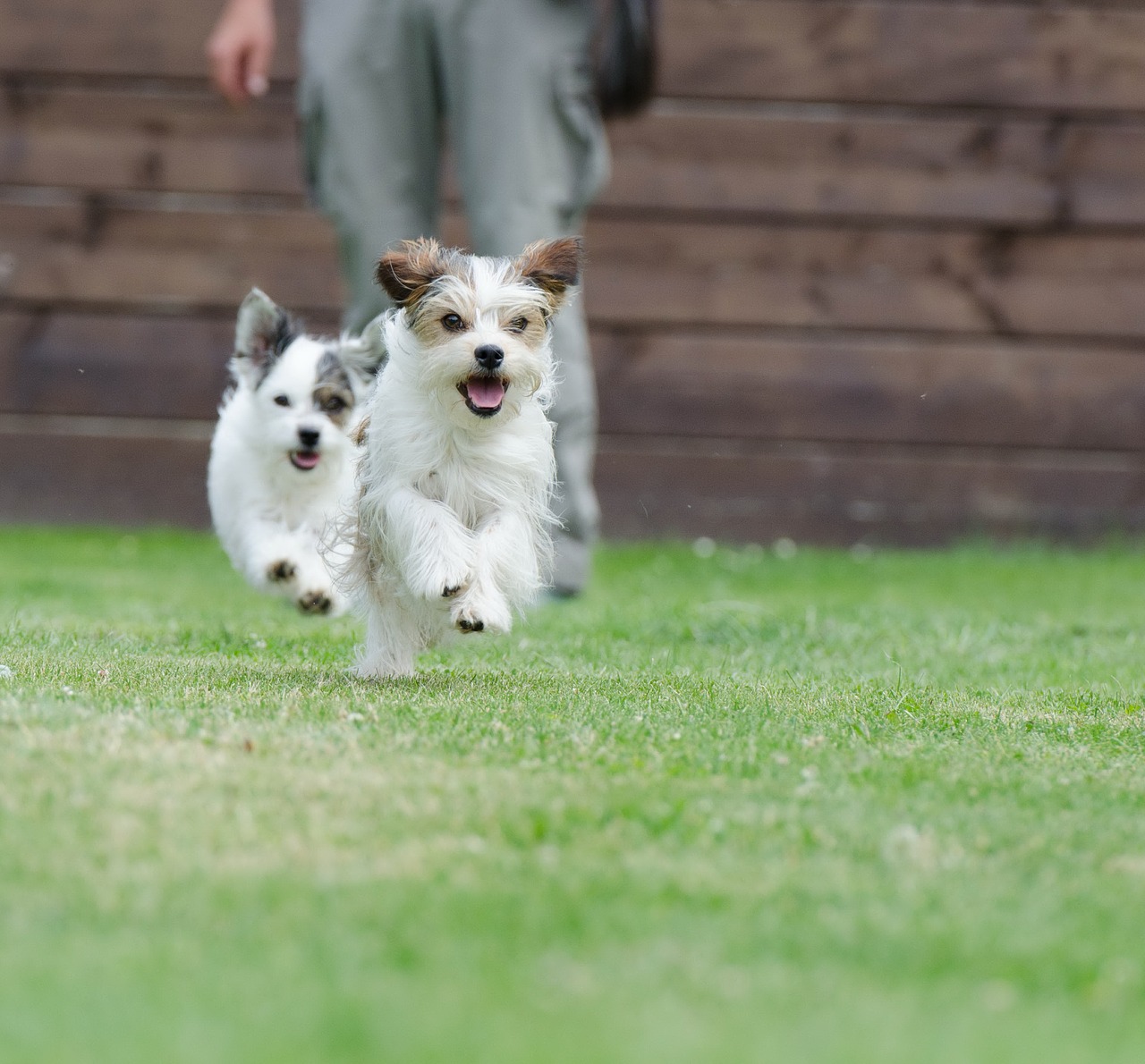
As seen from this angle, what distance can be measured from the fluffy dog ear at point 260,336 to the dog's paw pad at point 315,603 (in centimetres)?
73

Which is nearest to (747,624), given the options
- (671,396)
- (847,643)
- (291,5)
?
(847,643)

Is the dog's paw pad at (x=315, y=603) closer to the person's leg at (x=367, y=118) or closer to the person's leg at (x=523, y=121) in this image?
the person's leg at (x=523, y=121)

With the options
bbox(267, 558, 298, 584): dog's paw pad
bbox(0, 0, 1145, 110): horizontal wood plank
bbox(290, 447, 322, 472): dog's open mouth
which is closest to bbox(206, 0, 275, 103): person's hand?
bbox(290, 447, 322, 472): dog's open mouth

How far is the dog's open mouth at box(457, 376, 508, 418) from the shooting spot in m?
4.30

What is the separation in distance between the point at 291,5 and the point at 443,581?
18.4 feet

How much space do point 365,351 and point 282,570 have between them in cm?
73

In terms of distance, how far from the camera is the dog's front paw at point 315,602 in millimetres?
5262

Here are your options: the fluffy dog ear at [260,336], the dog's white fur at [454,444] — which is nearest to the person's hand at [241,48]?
the fluffy dog ear at [260,336]

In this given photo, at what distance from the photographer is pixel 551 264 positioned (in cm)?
450

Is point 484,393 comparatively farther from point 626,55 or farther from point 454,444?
point 626,55

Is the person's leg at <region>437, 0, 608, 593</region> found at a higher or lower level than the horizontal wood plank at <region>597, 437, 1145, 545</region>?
higher

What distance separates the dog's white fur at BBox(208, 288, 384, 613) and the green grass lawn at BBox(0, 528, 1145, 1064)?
0.74 m

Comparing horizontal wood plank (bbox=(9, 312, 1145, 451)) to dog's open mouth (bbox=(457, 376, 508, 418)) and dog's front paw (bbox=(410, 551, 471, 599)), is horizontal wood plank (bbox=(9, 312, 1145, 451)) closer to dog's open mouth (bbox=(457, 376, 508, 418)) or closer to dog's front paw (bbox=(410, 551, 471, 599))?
dog's open mouth (bbox=(457, 376, 508, 418))

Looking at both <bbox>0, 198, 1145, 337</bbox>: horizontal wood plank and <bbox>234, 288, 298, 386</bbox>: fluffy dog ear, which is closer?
<bbox>234, 288, 298, 386</bbox>: fluffy dog ear
